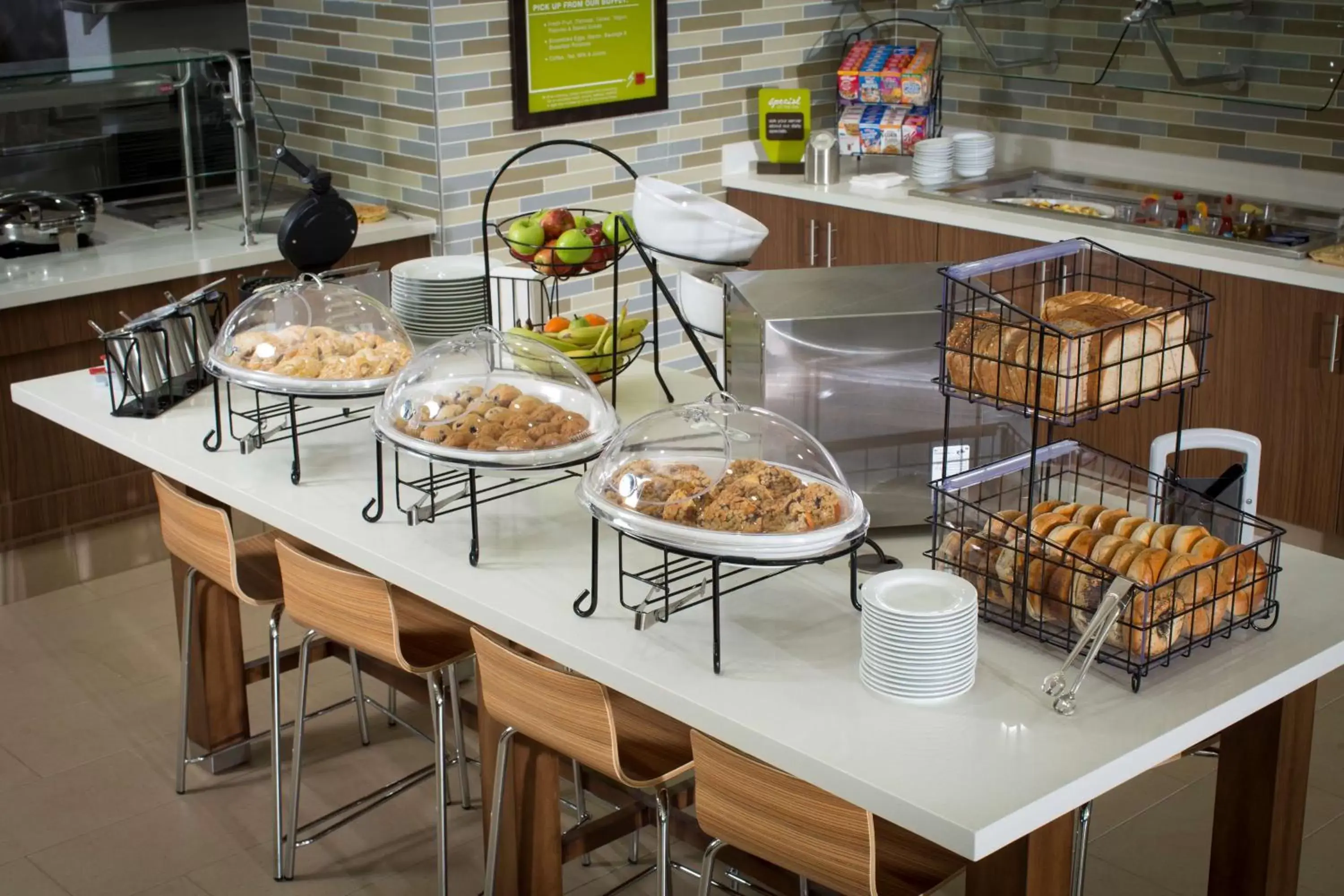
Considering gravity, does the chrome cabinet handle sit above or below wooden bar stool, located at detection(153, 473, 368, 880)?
above

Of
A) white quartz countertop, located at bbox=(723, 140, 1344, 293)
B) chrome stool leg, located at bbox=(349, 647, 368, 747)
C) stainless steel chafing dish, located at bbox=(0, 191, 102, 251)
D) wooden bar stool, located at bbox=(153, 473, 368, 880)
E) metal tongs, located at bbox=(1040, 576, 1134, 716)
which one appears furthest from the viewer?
stainless steel chafing dish, located at bbox=(0, 191, 102, 251)

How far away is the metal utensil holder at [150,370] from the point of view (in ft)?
10.2

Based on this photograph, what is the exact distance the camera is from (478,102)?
4754 millimetres

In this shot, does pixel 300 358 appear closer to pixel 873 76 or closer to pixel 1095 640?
pixel 1095 640

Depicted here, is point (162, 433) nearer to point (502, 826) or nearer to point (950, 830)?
point (502, 826)

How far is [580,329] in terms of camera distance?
3066 millimetres

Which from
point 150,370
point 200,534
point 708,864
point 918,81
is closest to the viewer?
point 708,864

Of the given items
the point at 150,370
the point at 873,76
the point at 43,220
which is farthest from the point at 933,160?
the point at 150,370

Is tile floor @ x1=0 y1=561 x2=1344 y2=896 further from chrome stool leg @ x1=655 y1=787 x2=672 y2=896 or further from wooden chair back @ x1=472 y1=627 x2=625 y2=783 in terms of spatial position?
wooden chair back @ x1=472 y1=627 x2=625 y2=783

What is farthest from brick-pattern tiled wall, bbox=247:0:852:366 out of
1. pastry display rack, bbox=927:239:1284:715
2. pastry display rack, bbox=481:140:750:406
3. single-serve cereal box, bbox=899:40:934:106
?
pastry display rack, bbox=927:239:1284:715

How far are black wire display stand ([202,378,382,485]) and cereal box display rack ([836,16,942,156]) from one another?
2.85 m

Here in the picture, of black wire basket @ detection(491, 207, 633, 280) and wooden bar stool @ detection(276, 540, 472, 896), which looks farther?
black wire basket @ detection(491, 207, 633, 280)

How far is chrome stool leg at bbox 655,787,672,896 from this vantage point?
7.66 ft

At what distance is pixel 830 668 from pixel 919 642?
179mm
